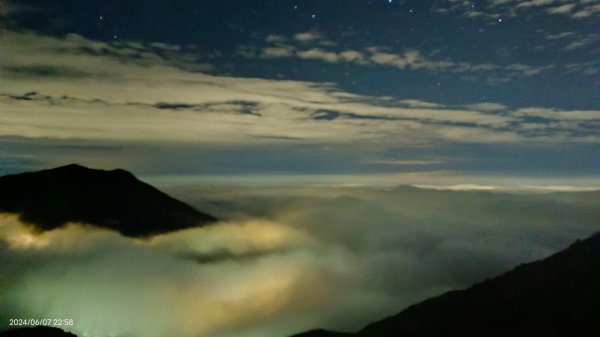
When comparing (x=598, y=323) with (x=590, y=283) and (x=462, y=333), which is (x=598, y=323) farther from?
(x=462, y=333)

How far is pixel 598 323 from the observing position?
149375 mm

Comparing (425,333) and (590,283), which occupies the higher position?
(590,283)

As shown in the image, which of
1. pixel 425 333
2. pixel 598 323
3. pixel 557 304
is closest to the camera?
pixel 598 323

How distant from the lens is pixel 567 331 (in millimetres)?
154250

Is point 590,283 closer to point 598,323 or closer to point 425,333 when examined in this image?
point 598,323

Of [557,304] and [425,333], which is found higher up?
[557,304]

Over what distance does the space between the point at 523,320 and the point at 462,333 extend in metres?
25.1

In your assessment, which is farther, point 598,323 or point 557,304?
point 557,304

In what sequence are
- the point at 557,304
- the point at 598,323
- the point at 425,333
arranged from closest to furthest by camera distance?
the point at 598,323 < the point at 557,304 < the point at 425,333

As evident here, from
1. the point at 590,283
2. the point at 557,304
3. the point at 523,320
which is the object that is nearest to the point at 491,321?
the point at 523,320

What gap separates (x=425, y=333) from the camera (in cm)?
19875

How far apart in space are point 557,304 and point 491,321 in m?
27.3

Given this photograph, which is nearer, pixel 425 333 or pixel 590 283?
pixel 590 283

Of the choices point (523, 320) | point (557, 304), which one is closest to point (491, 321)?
point (523, 320)
